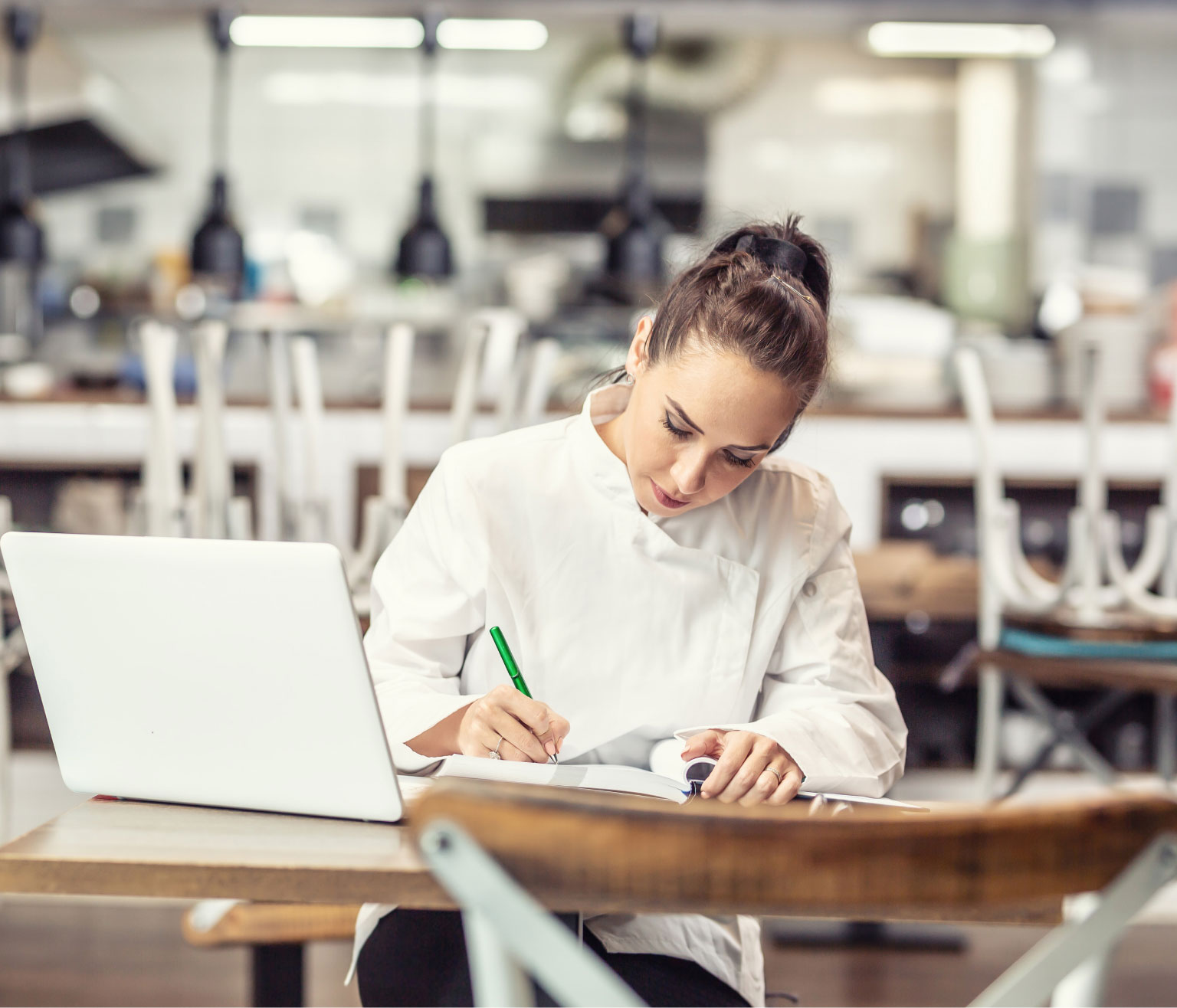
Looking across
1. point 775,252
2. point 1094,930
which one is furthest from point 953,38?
point 1094,930

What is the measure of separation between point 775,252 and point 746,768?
1.62 feet

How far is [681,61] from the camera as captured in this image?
571 cm

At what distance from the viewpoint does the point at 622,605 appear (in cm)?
124

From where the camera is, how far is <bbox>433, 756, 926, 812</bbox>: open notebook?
0.90 metres

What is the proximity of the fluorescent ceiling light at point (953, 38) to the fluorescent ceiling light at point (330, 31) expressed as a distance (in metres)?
1.66

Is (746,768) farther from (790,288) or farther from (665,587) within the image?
(790,288)

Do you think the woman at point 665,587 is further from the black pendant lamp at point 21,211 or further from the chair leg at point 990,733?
the black pendant lamp at point 21,211

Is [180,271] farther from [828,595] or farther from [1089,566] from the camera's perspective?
Answer: [828,595]

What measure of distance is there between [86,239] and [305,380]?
161 inches

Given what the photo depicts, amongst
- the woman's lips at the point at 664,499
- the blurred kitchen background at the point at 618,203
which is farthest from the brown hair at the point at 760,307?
the blurred kitchen background at the point at 618,203

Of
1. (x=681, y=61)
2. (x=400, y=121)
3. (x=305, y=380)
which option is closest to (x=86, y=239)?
(x=400, y=121)

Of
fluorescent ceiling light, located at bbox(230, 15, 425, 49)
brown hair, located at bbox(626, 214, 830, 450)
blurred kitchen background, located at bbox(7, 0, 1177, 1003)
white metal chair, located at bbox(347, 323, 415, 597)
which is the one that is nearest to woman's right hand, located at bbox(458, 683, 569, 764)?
brown hair, located at bbox(626, 214, 830, 450)

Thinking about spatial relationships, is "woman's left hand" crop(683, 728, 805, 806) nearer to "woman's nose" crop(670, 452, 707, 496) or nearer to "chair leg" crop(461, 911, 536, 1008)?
"woman's nose" crop(670, 452, 707, 496)

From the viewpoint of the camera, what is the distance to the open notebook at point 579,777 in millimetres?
905
